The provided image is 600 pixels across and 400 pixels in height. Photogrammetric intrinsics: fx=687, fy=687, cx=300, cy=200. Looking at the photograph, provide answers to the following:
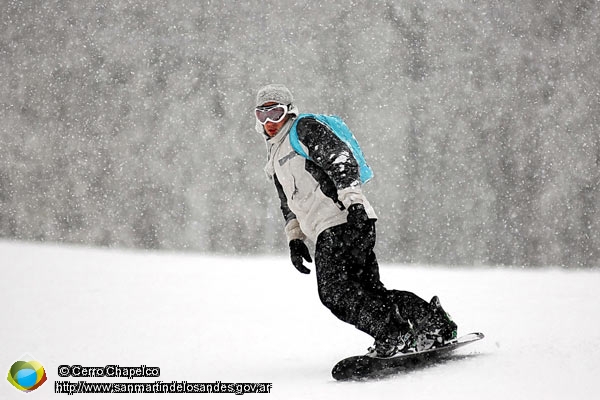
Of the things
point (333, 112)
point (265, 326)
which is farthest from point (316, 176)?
point (333, 112)

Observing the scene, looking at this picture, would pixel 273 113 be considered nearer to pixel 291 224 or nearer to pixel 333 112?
pixel 291 224

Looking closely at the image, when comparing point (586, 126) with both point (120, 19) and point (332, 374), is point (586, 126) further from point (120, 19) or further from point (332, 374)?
point (332, 374)

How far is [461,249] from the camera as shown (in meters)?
8.81

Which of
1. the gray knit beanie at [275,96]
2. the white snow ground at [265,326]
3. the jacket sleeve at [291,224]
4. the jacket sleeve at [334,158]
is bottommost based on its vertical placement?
the white snow ground at [265,326]

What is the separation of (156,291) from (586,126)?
5.99 meters

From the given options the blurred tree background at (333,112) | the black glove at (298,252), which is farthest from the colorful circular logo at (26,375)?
the blurred tree background at (333,112)

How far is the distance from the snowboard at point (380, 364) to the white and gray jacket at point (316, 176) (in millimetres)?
629

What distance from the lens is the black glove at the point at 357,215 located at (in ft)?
9.91

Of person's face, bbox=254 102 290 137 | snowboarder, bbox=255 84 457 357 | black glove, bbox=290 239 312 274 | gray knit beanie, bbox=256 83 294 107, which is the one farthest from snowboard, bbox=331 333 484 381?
gray knit beanie, bbox=256 83 294 107

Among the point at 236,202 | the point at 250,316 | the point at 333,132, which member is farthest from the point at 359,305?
the point at 236,202

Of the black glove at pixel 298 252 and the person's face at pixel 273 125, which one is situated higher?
the person's face at pixel 273 125

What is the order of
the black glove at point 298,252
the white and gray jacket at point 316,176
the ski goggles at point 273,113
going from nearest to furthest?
1. the white and gray jacket at point 316,176
2. the ski goggles at point 273,113
3. the black glove at point 298,252
